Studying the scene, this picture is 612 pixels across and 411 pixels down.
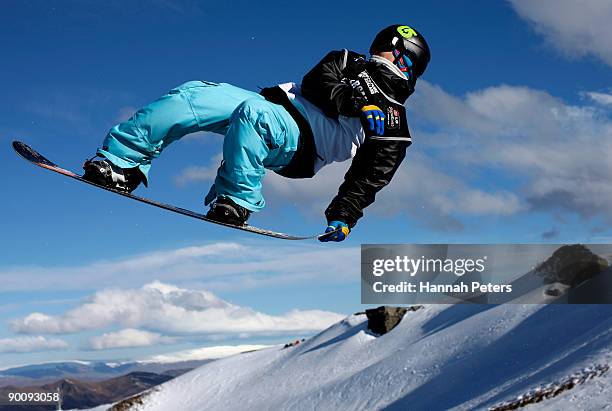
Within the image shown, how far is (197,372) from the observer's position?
59594mm

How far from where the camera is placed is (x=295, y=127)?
5133 millimetres

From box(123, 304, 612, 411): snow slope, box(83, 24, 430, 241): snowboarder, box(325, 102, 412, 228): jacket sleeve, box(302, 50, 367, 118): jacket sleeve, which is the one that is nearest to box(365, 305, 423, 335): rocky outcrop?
box(123, 304, 612, 411): snow slope

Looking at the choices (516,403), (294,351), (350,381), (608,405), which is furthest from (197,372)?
(608,405)

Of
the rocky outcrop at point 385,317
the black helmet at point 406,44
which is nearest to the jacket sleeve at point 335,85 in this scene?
the black helmet at point 406,44

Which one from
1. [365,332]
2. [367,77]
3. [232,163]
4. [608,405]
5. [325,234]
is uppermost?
[365,332]

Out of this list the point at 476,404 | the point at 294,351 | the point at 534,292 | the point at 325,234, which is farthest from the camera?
the point at 294,351

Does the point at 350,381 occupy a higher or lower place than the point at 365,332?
lower

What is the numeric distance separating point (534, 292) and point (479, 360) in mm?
7047

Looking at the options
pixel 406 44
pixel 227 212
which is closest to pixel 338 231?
pixel 227 212

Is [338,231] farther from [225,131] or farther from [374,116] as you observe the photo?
[225,131]

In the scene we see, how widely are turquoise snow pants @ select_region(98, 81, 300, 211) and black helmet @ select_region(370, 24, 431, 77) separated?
91cm

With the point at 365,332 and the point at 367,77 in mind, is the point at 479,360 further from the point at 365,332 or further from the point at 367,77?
the point at 367,77

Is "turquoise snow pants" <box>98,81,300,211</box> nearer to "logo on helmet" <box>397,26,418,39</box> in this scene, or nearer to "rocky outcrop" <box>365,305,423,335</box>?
"logo on helmet" <box>397,26,418,39</box>

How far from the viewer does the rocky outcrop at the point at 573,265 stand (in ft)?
129
